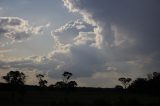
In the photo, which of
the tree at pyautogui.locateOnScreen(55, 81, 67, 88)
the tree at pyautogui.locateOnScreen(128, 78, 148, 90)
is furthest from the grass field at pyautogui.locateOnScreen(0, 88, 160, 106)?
the tree at pyautogui.locateOnScreen(128, 78, 148, 90)

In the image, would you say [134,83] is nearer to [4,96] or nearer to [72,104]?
[4,96]

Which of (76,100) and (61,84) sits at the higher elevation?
(61,84)

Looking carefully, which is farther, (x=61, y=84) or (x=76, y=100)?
(x=61, y=84)

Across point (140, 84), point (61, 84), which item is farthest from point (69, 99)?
point (61, 84)

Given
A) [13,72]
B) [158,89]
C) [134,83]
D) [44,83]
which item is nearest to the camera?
[13,72]

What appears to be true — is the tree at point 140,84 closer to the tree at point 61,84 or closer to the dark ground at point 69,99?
the dark ground at point 69,99

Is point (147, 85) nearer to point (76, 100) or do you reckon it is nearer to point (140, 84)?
point (140, 84)

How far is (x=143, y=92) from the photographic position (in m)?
158

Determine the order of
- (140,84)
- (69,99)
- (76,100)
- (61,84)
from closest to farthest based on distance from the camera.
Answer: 1. (76,100)
2. (69,99)
3. (140,84)
4. (61,84)

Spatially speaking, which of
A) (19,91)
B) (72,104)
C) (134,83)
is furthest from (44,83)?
(72,104)

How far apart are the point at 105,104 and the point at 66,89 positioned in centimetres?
12236

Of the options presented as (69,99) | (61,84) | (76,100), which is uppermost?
(61,84)

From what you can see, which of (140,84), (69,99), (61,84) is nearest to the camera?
(69,99)

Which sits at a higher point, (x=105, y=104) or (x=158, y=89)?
(x=158, y=89)
